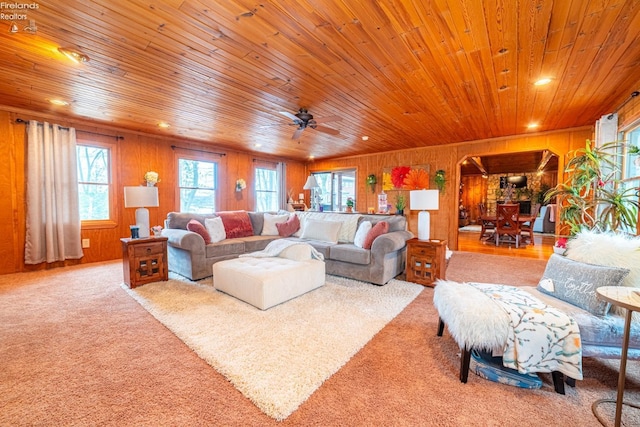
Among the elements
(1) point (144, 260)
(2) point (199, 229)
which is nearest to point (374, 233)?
(2) point (199, 229)

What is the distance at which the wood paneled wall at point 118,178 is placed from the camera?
382 centimetres

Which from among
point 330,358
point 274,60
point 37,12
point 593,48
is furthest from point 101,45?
point 593,48

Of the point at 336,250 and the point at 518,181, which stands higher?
the point at 518,181

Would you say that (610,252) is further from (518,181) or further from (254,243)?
(518,181)

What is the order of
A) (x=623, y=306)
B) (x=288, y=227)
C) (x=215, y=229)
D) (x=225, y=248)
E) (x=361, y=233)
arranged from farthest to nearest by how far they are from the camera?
(x=288, y=227) → (x=215, y=229) → (x=225, y=248) → (x=361, y=233) → (x=623, y=306)

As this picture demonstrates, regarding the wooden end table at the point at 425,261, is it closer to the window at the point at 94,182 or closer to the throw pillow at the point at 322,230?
the throw pillow at the point at 322,230

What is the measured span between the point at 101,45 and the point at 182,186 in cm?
384

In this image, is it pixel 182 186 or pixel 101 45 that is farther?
pixel 182 186

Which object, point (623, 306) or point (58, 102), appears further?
point (58, 102)

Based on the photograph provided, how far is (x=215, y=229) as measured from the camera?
4.00 m

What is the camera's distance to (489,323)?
60.4 inches

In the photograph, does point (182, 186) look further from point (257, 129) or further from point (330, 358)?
point (330, 358)

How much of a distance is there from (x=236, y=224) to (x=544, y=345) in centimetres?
402

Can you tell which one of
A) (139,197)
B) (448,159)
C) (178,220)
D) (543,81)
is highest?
(543,81)
